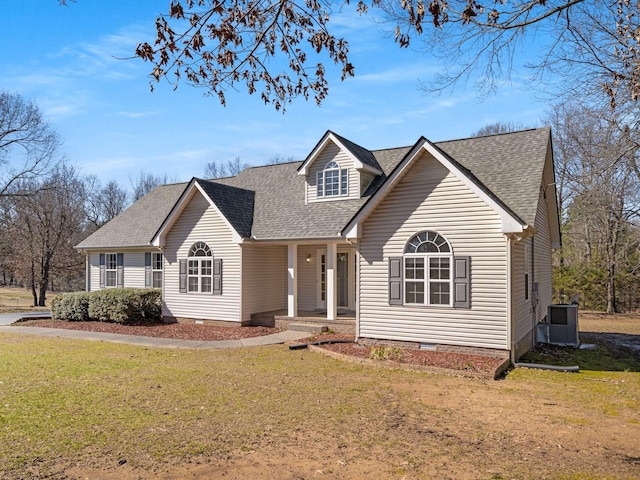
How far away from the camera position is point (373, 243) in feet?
A: 43.4

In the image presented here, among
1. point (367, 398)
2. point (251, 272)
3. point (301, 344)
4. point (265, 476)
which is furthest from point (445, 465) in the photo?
point (251, 272)

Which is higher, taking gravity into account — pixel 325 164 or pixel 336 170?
pixel 325 164

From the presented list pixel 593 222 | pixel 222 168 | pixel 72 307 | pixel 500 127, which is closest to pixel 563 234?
pixel 593 222

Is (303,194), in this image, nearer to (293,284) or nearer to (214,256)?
(293,284)

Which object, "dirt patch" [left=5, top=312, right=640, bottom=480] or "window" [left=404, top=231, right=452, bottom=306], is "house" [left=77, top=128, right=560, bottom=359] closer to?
"window" [left=404, top=231, right=452, bottom=306]

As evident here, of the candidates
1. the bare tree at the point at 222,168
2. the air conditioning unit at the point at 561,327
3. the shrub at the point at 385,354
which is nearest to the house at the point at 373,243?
the air conditioning unit at the point at 561,327

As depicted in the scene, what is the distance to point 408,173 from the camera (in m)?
12.7

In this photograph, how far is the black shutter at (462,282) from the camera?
11.8m

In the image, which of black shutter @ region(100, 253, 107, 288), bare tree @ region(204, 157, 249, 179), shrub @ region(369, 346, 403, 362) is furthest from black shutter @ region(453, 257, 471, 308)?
bare tree @ region(204, 157, 249, 179)

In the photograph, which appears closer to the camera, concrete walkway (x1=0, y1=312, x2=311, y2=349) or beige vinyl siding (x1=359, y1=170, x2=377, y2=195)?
concrete walkway (x1=0, y1=312, x2=311, y2=349)

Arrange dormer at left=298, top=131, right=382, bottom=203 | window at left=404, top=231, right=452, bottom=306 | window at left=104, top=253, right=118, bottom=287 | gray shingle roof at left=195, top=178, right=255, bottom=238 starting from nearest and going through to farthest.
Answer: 1. window at left=404, top=231, right=452, bottom=306
2. dormer at left=298, top=131, right=382, bottom=203
3. gray shingle roof at left=195, top=178, right=255, bottom=238
4. window at left=104, top=253, right=118, bottom=287

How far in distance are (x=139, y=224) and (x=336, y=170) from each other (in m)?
11.1

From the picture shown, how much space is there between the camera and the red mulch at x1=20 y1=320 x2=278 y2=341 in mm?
15695

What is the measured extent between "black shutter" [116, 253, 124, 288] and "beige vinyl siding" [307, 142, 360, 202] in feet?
33.5
